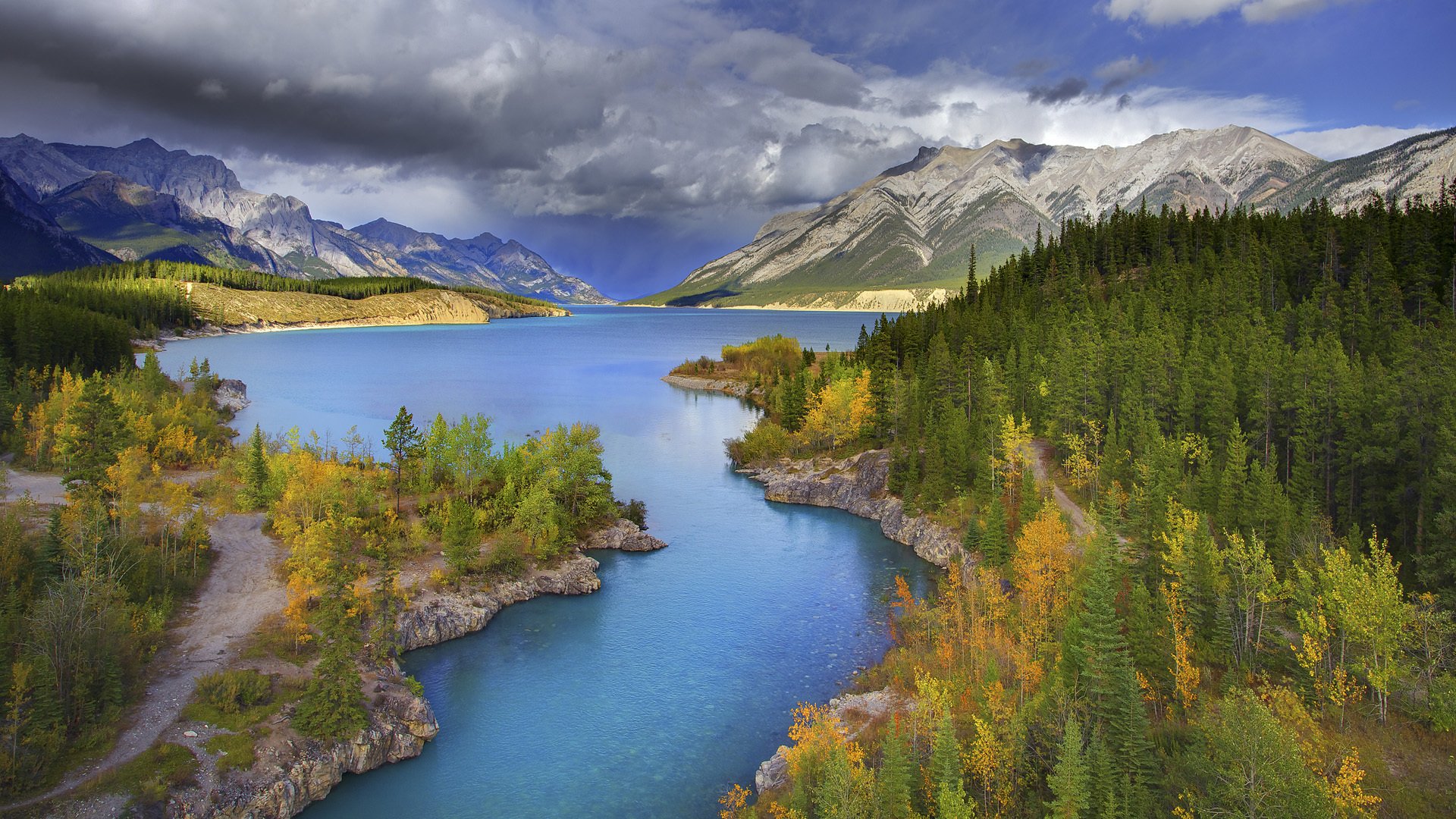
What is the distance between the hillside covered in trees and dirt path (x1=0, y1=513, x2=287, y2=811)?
26.1m

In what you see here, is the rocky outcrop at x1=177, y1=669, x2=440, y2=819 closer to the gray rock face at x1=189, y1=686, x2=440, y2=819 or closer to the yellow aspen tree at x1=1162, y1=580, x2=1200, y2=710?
the gray rock face at x1=189, y1=686, x2=440, y2=819

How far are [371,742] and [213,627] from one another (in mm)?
14166

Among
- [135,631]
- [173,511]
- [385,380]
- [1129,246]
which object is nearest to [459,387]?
[385,380]

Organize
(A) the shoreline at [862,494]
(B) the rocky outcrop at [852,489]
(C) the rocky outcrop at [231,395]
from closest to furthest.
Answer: (A) the shoreline at [862,494] < (B) the rocky outcrop at [852,489] < (C) the rocky outcrop at [231,395]

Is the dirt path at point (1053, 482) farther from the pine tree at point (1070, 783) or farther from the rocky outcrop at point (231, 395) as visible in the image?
the rocky outcrop at point (231, 395)

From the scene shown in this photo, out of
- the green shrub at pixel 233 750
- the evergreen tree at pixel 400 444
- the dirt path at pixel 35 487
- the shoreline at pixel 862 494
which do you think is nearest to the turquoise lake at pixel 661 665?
the shoreline at pixel 862 494

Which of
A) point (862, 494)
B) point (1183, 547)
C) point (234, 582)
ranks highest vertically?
point (1183, 547)

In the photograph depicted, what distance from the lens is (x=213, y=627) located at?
42.5 metres

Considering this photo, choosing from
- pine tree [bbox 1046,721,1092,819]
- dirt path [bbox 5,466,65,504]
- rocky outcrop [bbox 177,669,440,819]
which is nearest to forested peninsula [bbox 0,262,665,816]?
rocky outcrop [bbox 177,669,440,819]

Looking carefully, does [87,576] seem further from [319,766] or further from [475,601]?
[475,601]

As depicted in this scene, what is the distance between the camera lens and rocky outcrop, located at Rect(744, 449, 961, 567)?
229 ft

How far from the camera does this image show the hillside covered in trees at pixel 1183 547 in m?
29.1

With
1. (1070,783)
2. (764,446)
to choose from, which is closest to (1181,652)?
(1070,783)

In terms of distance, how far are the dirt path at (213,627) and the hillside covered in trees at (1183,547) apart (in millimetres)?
26073
